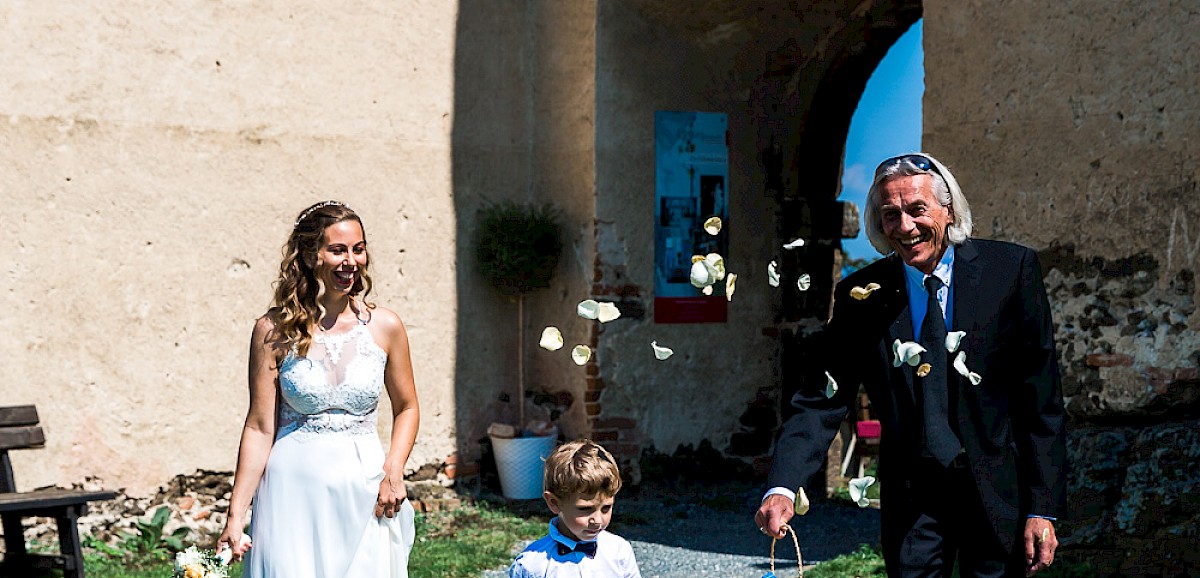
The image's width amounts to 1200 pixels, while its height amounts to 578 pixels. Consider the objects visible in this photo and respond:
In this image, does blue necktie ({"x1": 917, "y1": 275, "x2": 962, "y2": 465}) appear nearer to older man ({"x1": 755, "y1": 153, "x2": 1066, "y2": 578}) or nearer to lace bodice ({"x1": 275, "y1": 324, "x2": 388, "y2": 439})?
older man ({"x1": 755, "y1": 153, "x2": 1066, "y2": 578})

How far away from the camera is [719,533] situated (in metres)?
7.29

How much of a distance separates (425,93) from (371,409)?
4102 mm

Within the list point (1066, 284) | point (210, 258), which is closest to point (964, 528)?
point (1066, 284)

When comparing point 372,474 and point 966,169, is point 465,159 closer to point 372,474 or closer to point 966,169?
point 966,169

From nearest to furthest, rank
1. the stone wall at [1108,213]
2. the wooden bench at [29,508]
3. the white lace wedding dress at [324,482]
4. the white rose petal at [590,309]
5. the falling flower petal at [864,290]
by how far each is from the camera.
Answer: the falling flower petal at [864,290]
the white rose petal at [590,309]
the white lace wedding dress at [324,482]
the stone wall at [1108,213]
the wooden bench at [29,508]

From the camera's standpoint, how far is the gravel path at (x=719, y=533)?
6457mm

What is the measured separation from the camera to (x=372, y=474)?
151 inches

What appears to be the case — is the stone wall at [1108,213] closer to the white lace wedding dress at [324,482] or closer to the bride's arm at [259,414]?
the white lace wedding dress at [324,482]

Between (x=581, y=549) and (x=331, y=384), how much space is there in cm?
105

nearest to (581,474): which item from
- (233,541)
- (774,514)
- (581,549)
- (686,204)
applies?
(581,549)

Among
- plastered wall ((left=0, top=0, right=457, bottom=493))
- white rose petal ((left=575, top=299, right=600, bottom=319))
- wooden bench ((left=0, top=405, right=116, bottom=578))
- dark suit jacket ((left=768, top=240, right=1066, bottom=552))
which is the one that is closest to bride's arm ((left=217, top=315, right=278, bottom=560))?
white rose petal ((left=575, top=299, right=600, bottom=319))

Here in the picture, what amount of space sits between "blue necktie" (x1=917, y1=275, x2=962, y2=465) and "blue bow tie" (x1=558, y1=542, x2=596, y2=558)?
81cm

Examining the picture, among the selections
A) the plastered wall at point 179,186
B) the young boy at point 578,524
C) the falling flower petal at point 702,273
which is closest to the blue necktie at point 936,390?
the falling flower petal at point 702,273

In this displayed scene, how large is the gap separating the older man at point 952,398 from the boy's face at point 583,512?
0.37 m
